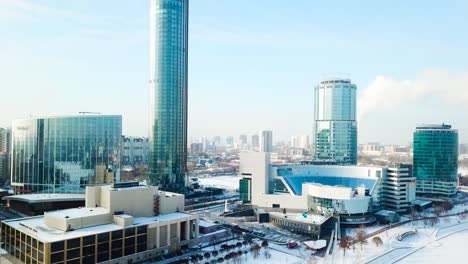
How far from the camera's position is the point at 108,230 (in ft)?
96.5

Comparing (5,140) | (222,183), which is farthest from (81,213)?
(5,140)

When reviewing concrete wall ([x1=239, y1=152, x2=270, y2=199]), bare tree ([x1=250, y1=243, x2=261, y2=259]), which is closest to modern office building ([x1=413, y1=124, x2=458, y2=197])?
concrete wall ([x1=239, y1=152, x2=270, y2=199])

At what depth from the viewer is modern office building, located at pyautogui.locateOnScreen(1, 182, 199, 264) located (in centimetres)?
2767

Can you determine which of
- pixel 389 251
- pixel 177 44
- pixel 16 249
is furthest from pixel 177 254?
pixel 177 44

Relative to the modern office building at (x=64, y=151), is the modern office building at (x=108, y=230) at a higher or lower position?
lower

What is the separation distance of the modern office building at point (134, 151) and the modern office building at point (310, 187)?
39681 mm

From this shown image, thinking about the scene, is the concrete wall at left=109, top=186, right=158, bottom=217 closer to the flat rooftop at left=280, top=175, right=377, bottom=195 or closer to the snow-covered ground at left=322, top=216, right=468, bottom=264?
the snow-covered ground at left=322, top=216, right=468, bottom=264

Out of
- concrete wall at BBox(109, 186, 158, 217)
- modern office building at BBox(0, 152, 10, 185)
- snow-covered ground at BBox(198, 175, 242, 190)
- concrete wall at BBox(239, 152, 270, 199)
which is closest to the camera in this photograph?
concrete wall at BBox(109, 186, 158, 217)

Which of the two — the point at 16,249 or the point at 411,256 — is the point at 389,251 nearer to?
the point at 411,256

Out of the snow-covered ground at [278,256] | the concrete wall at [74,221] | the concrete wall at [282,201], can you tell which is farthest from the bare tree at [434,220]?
the concrete wall at [74,221]

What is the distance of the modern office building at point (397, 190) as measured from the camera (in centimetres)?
5369

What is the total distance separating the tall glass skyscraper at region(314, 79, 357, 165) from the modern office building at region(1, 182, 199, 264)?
52.2 meters

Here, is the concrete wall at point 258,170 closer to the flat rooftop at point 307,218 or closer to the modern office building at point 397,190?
the flat rooftop at point 307,218

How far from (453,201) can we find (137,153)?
64.4m
